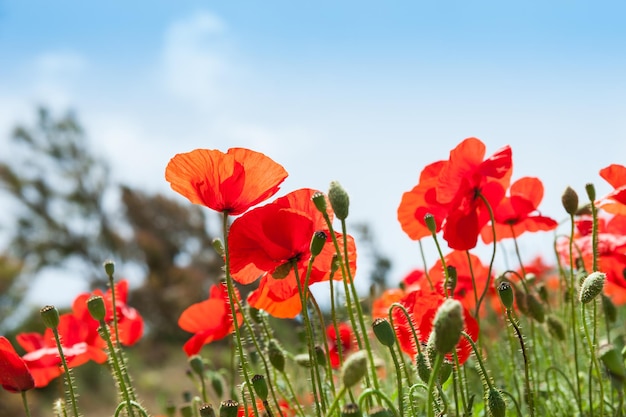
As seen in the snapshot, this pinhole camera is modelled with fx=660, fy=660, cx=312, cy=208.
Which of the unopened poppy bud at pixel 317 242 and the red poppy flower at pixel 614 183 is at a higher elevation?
the red poppy flower at pixel 614 183

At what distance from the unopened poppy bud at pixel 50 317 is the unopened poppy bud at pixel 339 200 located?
0.50 m

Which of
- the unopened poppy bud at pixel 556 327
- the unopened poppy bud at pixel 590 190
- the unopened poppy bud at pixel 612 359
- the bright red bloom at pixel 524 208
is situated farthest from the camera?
the bright red bloom at pixel 524 208

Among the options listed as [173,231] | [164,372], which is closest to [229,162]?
[164,372]

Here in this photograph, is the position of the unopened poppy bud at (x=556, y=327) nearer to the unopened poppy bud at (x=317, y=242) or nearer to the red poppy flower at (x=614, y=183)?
the red poppy flower at (x=614, y=183)

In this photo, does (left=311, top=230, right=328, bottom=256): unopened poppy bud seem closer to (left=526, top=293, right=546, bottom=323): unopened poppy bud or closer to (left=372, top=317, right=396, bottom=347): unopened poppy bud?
(left=372, top=317, right=396, bottom=347): unopened poppy bud

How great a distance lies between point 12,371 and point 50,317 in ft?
0.75

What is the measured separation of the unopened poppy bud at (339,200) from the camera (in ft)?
3.13

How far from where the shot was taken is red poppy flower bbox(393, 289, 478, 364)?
118 cm

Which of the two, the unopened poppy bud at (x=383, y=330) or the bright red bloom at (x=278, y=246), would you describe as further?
the bright red bloom at (x=278, y=246)

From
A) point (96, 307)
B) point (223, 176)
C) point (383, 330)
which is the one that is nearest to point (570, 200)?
point (383, 330)

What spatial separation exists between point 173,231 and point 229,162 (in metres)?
16.9

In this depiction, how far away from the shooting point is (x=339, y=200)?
3.13ft

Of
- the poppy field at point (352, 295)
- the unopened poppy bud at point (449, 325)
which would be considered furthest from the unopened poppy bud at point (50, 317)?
the unopened poppy bud at point (449, 325)

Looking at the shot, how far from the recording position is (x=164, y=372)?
12031 millimetres
